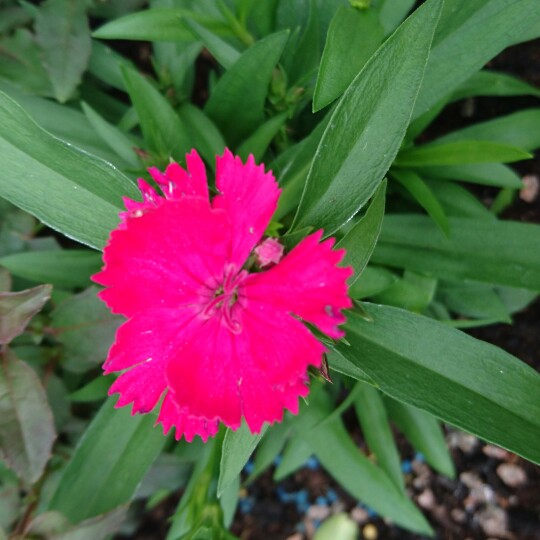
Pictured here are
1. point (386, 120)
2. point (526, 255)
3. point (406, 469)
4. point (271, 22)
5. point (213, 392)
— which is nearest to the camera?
point (213, 392)

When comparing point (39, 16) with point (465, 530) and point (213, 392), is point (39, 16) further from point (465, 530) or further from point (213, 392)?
point (465, 530)

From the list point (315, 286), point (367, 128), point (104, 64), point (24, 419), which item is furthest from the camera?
point (104, 64)

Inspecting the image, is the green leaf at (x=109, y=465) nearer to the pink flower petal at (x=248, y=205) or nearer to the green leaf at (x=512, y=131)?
the pink flower petal at (x=248, y=205)

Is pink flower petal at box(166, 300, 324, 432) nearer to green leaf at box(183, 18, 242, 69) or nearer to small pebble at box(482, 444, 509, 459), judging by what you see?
green leaf at box(183, 18, 242, 69)

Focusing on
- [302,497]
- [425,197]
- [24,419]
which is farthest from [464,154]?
[302,497]

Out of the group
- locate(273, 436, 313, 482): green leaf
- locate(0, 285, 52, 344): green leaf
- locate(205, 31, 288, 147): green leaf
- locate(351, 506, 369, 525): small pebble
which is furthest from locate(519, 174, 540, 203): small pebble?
locate(0, 285, 52, 344): green leaf

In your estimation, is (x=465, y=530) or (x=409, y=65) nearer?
(x=409, y=65)

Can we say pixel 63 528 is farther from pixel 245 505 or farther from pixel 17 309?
pixel 245 505

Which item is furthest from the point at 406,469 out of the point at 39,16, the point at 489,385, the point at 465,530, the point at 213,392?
the point at 39,16
